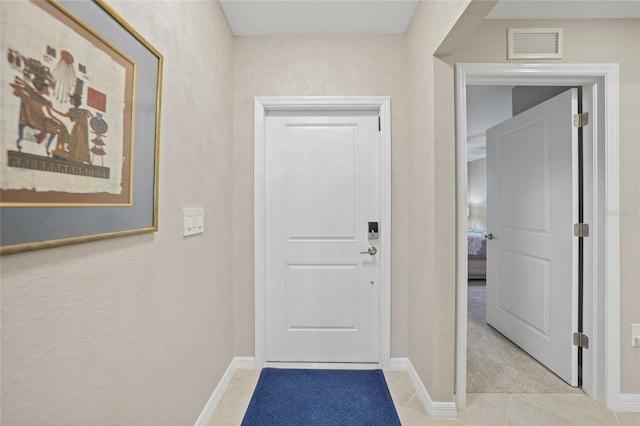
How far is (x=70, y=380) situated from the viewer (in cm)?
78

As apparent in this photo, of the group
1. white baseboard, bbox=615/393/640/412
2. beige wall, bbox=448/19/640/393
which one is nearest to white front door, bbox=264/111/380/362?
beige wall, bbox=448/19/640/393

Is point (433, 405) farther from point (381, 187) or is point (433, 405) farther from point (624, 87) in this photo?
point (624, 87)

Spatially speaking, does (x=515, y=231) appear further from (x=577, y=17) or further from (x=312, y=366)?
(x=312, y=366)

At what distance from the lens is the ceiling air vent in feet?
6.07

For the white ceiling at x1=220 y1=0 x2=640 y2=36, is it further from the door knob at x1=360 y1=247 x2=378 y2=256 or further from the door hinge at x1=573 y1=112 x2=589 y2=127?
the door knob at x1=360 y1=247 x2=378 y2=256

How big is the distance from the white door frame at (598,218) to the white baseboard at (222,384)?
142cm

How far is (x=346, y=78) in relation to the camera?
2.15m

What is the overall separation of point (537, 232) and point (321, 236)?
5.62 feet

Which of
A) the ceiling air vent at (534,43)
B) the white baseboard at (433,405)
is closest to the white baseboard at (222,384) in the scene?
the white baseboard at (433,405)

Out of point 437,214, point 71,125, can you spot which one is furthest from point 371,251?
point 71,125

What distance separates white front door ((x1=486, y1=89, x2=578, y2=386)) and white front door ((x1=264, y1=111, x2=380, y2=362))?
1279 millimetres

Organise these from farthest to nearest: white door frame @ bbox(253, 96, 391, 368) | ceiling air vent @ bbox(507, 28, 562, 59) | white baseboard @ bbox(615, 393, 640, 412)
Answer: white door frame @ bbox(253, 96, 391, 368)
ceiling air vent @ bbox(507, 28, 562, 59)
white baseboard @ bbox(615, 393, 640, 412)

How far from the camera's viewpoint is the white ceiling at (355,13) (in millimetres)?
1776

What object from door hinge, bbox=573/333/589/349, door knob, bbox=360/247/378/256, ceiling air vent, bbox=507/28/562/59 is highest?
ceiling air vent, bbox=507/28/562/59
